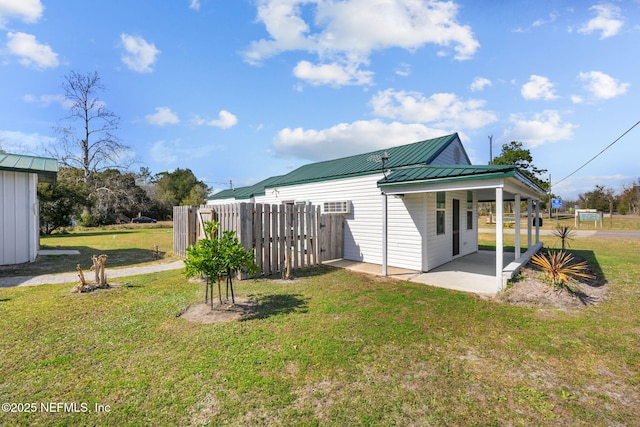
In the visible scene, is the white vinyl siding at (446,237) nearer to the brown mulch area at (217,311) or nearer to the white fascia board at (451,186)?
the white fascia board at (451,186)

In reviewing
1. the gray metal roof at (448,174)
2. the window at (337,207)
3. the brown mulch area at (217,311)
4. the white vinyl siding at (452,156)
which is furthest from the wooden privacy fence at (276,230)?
the white vinyl siding at (452,156)

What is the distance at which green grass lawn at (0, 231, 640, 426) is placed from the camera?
249cm

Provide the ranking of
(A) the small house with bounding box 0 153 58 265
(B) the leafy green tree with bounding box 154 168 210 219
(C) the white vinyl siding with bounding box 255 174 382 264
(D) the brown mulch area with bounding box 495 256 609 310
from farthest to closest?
(B) the leafy green tree with bounding box 154 168 210 219
(C) the white vinyl siding with bounding box 255 174 382 264
(A) the small house with bounding box 0 153 58 265
(D) the brown mulch area with bounding box 495 256 609 310

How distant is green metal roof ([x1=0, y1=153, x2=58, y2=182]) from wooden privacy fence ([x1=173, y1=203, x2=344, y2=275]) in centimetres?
455

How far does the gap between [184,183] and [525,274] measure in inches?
2086

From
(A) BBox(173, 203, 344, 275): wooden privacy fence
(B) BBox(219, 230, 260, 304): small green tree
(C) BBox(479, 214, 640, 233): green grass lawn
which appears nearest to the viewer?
(B) BBox(219, 230, 260, 304): small green tree

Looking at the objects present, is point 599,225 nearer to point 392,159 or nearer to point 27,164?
point 392,159

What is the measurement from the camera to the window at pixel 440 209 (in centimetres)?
898

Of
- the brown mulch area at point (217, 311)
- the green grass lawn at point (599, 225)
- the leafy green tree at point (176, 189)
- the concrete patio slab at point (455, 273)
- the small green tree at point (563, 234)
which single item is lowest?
the concrete patio slab at point (455, 273)

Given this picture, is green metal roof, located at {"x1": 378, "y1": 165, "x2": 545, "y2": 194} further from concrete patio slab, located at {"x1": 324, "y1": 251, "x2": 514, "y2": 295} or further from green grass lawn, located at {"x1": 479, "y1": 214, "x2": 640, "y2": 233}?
green grass lawn, located at {"x1": 479, "y1": 214, "x2": 640, "y2": 233}

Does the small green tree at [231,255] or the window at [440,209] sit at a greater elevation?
the window at [440,209]

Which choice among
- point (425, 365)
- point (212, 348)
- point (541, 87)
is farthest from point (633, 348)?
point (541, 87)

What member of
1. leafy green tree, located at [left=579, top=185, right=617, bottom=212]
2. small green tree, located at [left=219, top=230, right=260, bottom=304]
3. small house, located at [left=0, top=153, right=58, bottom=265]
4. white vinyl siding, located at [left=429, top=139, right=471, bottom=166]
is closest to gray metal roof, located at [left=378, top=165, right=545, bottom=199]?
white vinyl siding, located at [left=429, top=139, right=471, bottom=166]

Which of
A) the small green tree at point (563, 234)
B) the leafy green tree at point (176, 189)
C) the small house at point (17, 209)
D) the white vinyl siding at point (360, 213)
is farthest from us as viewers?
the leafy green tree at point (176, 189)
